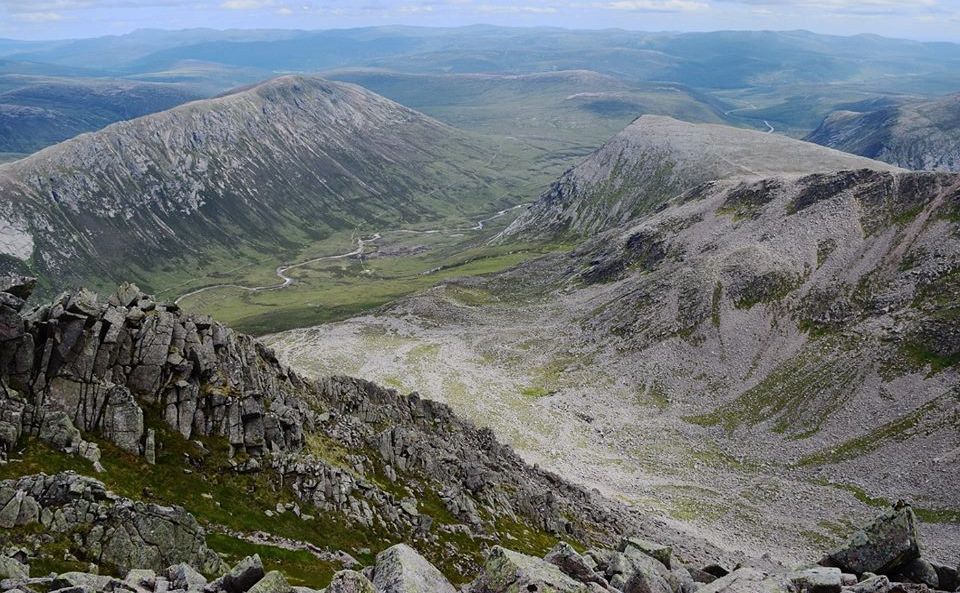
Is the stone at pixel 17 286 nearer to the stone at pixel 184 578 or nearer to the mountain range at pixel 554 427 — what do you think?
the mountain range at pixel 554 427

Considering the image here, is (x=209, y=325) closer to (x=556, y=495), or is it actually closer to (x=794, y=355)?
(x=556, y=495)

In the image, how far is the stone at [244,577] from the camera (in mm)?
31172

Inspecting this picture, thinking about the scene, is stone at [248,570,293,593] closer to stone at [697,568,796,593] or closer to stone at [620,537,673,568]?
stone at [697,568,796,593]

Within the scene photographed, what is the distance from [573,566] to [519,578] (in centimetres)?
509

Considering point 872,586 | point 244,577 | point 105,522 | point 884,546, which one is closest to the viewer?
point 244,577

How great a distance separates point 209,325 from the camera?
2372 inches

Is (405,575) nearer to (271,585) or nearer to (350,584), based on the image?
(350,584)

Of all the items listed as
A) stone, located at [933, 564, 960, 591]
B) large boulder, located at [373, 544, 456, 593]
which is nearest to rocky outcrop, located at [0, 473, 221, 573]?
large boulder, located at [373, 544, 456, 593]

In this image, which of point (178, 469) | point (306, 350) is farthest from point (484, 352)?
point (178, 469)

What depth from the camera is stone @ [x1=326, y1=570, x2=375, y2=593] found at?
28656 millimetres

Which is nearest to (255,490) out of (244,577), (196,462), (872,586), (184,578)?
(196,462)

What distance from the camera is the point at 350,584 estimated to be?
2881 cm

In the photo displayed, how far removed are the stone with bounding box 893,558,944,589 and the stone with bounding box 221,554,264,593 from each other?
32809 millimetres

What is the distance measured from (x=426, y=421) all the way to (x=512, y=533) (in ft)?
75.3
